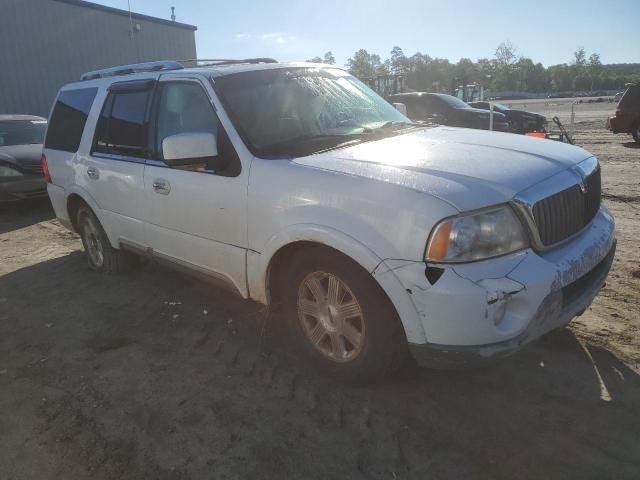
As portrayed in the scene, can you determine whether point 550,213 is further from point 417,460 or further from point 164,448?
point 164,448

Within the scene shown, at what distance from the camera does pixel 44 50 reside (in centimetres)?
1686

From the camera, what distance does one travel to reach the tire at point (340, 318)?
8.33 ft

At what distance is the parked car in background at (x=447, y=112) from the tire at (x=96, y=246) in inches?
390

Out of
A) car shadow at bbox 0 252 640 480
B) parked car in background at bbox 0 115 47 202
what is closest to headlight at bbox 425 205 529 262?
car shadow at bbox 0 252 640 480

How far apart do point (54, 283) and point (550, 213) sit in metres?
4.62

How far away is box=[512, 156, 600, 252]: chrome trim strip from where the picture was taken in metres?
2.35

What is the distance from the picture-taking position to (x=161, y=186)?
142 inches

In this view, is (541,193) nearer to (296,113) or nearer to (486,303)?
(486,303)

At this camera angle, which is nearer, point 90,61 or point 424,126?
point 424,126

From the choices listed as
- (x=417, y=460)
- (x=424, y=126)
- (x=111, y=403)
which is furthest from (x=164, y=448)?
(x=424, y=126)

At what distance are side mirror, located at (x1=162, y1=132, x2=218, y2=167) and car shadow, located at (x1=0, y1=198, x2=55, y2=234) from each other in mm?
5655

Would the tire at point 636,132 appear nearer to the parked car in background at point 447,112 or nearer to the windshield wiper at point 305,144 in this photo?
the parked car in background at point 447,112

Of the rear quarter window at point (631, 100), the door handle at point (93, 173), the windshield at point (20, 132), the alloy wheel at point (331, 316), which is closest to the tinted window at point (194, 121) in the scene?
the alloy wheel at point (331, 316)

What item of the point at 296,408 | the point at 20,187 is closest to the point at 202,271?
the point at 296,408
